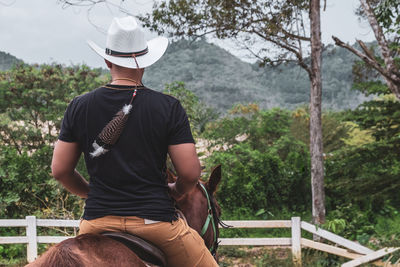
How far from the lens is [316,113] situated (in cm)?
839

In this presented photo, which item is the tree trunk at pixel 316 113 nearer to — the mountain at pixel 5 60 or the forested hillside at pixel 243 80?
the mountain at pixel 5 60

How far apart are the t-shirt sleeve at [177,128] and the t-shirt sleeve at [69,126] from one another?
0.51 metres

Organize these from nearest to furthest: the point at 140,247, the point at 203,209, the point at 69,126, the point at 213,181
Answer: the point at 140,247 → the point at 69,126 → the point at 203,209 → the point at 213,181

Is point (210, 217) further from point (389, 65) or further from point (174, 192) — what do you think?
point (389, 65)

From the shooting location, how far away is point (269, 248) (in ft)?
31.0

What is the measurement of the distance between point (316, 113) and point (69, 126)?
7.01 meters

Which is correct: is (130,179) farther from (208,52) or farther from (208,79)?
(208,52)

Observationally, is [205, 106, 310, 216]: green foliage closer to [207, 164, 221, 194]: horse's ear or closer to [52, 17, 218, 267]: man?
[207, 164, 221, 194]: horse's ear

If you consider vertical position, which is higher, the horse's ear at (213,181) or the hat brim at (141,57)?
the hat brim at (141,57)

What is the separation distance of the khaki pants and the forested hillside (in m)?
85.0

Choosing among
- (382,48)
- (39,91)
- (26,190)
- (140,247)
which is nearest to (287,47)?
(382,48)

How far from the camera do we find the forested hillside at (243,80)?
307ft

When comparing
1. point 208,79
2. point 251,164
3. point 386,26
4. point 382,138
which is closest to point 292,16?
point 386,26

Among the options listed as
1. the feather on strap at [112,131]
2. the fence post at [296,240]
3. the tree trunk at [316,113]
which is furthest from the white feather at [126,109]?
the tree trunk at [316,113]
